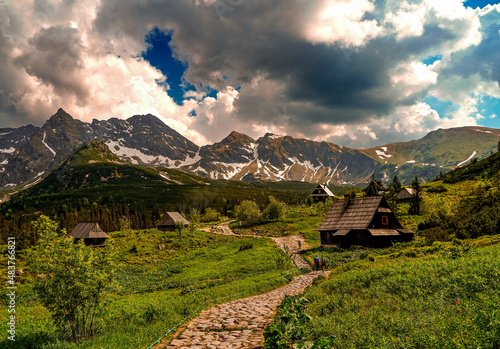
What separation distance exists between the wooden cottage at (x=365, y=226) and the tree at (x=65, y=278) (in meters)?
43.0

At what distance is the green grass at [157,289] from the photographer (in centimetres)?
1248

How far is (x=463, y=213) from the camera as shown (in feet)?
134

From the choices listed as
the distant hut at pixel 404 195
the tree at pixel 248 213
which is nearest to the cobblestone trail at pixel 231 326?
the distant hut at pixel 404 195

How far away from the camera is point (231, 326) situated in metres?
12.9

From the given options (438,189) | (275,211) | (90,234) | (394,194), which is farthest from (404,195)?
(90,234)

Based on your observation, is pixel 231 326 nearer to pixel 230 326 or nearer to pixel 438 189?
pixel 230 326

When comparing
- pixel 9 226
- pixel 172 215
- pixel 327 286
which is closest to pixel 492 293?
pixel 327 286

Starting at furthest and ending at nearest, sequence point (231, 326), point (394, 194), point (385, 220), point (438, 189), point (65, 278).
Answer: point (394, 194) < point (438, 189) < point (385, 220) < point (231, 326) < point (65, 278)

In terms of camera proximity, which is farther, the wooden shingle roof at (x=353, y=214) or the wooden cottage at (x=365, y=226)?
the wooden shingle roof at (x=353, y=214)

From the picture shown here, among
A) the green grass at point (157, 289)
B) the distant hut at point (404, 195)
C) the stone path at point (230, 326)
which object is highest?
the distant hut at point (404, 195)

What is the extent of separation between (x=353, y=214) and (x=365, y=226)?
14.7 feet

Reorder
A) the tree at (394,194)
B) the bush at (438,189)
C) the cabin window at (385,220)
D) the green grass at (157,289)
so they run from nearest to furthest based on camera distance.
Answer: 1. the green grass at (157,289)
2. the cabin window at (385,220)
3. the tree at (394,194)
4. the bush at (438,189)

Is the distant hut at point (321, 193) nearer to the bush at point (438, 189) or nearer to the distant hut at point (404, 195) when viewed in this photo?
the distant hut at point (404, 195)

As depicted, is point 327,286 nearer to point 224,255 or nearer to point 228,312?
point 228,312
